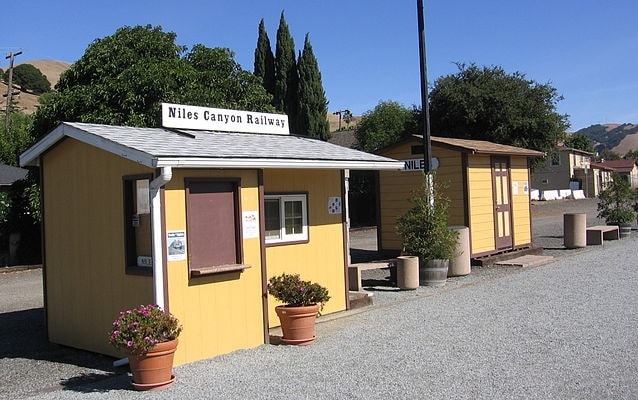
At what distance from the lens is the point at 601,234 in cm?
1919

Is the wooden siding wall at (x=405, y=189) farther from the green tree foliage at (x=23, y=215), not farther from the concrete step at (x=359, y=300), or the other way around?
the green tree foliage at (x=23, y=215)

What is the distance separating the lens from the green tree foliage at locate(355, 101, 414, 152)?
1473 inches

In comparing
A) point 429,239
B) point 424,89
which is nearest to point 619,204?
point 424,89

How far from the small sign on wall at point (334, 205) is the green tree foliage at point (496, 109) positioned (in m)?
23.5

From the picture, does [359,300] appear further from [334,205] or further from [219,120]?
[219,120]

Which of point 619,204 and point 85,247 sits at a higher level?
point 619,204

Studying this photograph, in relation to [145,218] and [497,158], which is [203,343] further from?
[497,158]

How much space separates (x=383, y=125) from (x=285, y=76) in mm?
6410

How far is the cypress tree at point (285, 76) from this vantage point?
3731 cm

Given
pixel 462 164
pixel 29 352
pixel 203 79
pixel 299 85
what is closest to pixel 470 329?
pixel 29 352

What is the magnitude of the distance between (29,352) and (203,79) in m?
13.9

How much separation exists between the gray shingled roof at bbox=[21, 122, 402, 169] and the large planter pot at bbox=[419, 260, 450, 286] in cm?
277

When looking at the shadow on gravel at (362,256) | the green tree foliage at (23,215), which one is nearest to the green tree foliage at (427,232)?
the shadow on gravel at (362,256)

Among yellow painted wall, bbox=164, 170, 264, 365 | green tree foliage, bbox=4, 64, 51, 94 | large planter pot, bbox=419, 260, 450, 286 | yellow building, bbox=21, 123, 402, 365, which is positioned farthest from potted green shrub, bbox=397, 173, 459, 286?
green tree foliage, bbox=4, 64, 51, 94
